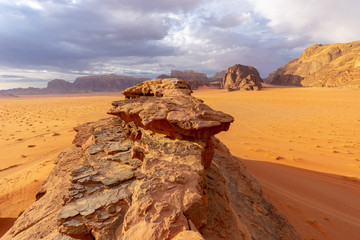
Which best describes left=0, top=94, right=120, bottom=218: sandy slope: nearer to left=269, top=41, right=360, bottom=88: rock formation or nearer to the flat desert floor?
the flat desert floor

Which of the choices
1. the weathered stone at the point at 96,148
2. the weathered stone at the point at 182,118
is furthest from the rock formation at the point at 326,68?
the weathered stone at the point at 96,148

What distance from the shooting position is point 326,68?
54156 mm

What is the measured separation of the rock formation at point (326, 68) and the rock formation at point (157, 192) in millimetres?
50627

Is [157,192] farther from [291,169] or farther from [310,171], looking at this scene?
[310,171]

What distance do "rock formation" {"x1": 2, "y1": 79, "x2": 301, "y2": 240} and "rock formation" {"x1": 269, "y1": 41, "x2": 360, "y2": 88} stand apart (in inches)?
1993

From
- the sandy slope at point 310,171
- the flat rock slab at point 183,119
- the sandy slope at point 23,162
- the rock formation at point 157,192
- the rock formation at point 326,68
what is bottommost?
the sandy slope at point 310,171

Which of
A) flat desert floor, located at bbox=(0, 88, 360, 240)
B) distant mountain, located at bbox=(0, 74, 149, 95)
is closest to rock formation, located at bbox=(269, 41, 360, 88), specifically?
flat desert floor, located at bbox=(0, 88, 360, 240)

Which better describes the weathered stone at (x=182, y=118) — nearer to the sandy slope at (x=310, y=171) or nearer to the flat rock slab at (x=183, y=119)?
the flat rock slab at (x=183, y=119)

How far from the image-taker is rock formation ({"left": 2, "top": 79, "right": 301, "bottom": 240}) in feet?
5.47

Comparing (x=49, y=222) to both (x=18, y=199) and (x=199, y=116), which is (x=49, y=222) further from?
(x=18, y=199)

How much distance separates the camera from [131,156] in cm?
289

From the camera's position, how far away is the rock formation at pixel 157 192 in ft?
5.47

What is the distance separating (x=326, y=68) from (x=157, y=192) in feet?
234

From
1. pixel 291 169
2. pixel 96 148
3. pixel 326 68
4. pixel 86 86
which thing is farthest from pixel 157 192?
pixel 86 86
